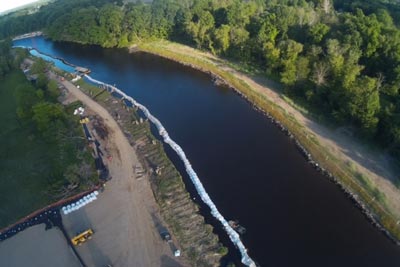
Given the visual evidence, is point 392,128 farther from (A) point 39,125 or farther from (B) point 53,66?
(B) point 53,66

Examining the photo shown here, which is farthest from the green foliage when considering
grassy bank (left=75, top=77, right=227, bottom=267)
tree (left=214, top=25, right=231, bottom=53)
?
tree (left=214, top=25, right=231, bottom=53)

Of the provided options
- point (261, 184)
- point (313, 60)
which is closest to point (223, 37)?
point (313, 60)

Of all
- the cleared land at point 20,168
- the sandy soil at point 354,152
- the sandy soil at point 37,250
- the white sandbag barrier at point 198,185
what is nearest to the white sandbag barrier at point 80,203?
the sandy soil at point 37,250

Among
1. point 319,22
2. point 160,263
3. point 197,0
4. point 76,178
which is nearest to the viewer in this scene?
point 160,263

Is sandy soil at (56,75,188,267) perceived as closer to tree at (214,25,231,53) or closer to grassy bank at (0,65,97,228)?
grassy bank at (0,65,97,228)

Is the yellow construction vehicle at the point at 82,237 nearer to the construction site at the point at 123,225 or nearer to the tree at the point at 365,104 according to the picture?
the construction site at the point at 123,225

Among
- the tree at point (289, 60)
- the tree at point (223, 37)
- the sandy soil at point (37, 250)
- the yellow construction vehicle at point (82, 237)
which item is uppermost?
the tree at point (223, 37)

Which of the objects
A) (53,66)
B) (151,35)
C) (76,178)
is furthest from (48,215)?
(151,35)
